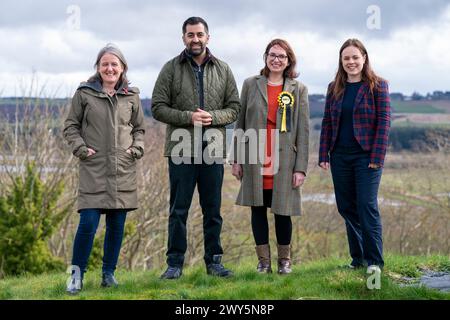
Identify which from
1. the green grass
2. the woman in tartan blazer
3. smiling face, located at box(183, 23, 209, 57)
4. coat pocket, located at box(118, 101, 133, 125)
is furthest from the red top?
coat pocket, located at box(118, 101, 133, 125)

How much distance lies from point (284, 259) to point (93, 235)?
6.23 ft

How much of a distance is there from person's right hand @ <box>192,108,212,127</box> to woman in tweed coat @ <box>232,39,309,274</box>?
402 mm

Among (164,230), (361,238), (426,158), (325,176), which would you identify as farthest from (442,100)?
(361,238)

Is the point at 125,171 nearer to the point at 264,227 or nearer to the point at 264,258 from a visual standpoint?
the point at 264,227

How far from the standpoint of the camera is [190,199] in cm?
613

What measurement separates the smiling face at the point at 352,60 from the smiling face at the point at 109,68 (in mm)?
2114

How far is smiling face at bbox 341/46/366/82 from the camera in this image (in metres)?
6.06

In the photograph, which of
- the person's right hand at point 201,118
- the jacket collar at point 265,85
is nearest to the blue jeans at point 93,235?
the person's right hand at point 201,118

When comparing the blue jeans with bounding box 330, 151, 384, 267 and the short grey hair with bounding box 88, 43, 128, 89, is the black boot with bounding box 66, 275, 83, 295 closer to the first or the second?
the short grey hair with bounding box 88, 43, 128, 89

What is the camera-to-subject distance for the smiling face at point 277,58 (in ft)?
19.8

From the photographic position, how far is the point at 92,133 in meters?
5.73

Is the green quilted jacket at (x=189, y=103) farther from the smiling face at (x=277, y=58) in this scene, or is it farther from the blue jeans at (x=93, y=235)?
the blue jeans at (x=93, y=235)

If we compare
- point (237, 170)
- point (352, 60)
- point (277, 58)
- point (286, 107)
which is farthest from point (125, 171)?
point (352, 60)

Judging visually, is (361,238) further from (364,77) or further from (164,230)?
(164,230)
